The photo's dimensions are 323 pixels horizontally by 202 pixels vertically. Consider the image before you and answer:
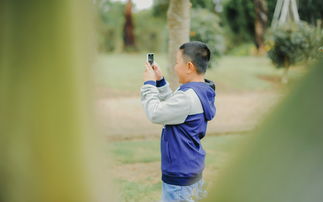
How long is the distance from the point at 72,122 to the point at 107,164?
0.05m

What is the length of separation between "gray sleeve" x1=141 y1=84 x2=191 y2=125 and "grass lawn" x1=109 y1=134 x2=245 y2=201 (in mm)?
1806

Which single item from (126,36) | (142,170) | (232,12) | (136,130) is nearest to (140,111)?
(136,130)

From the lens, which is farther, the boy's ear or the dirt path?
the dirt path

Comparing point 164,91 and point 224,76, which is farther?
point 224,76

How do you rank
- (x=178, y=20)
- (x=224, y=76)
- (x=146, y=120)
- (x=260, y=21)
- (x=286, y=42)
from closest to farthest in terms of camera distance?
(x=178, y=20), (x=146, y=120), (x=286, y=42), (x=224, y=76), (x=260, y=21)

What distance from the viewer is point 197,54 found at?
7.57ft

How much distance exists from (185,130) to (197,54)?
0.41 meters

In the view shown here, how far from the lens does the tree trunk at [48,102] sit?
35cm

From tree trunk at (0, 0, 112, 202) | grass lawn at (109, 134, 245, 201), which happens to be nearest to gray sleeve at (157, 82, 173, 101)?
grass lawn at (109, 134, 245, 201)

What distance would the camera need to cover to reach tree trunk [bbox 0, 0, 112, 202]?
35 centimetres

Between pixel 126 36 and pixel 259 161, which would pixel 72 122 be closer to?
pixel 259 161

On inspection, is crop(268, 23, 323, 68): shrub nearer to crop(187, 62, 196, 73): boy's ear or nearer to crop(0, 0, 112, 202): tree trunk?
crop(187, 62, 196, 73): boy's ear

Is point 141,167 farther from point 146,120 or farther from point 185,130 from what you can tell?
point 146,120

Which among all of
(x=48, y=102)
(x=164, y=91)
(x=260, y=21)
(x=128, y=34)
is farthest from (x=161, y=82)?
(x=260, y=21)
